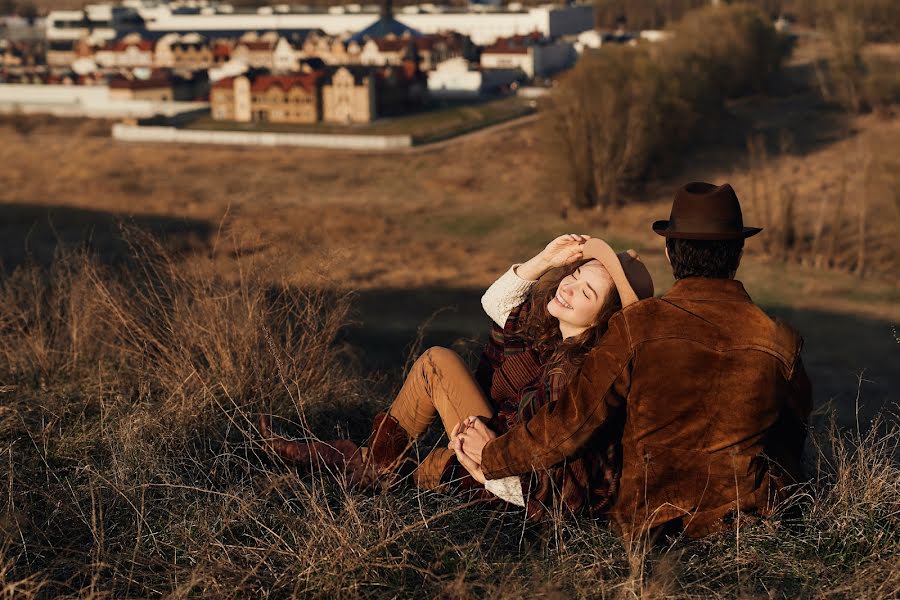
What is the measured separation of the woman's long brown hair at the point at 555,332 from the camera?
3.29 metres

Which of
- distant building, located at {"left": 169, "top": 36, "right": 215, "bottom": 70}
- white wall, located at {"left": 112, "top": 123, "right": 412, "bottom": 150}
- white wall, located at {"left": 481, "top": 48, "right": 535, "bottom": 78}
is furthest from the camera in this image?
distant building, located at {"left": 169, "top": 36, "right": 215, "bottom": 70}

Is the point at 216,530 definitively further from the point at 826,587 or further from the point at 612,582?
the point at 826,587

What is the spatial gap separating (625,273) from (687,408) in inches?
18.9

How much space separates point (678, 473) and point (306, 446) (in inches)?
53.6

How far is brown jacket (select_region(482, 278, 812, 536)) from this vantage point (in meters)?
2.88

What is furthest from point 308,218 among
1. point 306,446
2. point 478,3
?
point 478,3

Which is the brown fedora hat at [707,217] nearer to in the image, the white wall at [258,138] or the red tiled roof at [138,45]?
the white wall at [258,138]

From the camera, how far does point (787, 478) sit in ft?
10.6

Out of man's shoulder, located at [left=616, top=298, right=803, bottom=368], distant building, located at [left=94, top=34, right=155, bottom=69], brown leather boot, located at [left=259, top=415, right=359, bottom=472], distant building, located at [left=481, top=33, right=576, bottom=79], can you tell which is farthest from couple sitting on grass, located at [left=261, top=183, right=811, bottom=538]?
distant building, located at [left=94, top=34, right=155, bottom=69]

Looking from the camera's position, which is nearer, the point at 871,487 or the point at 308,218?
the point at 871,487

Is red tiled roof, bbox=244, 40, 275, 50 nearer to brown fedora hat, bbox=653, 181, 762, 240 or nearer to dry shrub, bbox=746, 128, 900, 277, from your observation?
dry shrub, bbox=746, 128, 900, 277

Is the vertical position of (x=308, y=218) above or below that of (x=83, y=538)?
below

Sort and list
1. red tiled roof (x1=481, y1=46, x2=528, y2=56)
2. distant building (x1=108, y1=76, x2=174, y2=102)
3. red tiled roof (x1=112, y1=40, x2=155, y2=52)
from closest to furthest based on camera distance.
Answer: distant building (x1=108, y1=76, x2=174, y2=102)
red tiled roof (x1=481, y1=46, x2=528, y2=56)
red tiled roof (x1=112, y1=40, x2=155, y2=52)

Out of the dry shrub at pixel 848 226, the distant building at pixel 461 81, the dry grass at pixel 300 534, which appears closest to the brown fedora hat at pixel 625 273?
the dry grass at pixel 300 534
